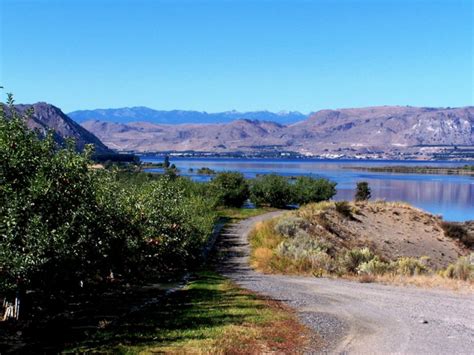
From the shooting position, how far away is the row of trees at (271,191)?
69938 millimetres

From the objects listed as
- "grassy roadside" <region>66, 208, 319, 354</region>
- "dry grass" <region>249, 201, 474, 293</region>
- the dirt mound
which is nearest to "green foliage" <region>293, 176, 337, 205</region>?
the dirt mound

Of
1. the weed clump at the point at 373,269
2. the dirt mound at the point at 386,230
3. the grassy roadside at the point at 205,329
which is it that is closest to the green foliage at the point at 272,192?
the dirt mound at the point at 386,230

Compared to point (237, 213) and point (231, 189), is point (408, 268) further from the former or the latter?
point (231, 189)

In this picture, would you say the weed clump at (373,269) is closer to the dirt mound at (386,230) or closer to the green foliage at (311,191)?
the dirt mound at (386,230)

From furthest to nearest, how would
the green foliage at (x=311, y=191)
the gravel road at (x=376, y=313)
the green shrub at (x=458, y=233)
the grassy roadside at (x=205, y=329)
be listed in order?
the green foliage at (x=311, y=191) < the green shrub at (x=458, y=233) < the gravel road at (x=376, y=313) < the grassy roadside at (x=205, y=329)

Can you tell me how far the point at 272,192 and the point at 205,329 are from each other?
A: 55.7 m

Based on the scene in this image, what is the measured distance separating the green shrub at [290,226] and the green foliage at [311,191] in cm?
2976

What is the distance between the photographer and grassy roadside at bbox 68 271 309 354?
43.0ft

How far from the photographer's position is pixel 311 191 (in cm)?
7131

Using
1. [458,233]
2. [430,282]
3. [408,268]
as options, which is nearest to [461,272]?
[408,268]

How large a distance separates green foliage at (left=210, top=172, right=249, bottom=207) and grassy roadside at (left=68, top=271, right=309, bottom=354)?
4776 cm

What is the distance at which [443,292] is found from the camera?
22.4 meters

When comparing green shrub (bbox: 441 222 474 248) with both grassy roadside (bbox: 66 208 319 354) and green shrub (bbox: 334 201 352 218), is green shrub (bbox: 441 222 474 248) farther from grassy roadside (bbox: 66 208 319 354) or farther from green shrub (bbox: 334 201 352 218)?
grassy roadside (bbox: 66 208 319 354)

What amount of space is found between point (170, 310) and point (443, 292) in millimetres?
10854
